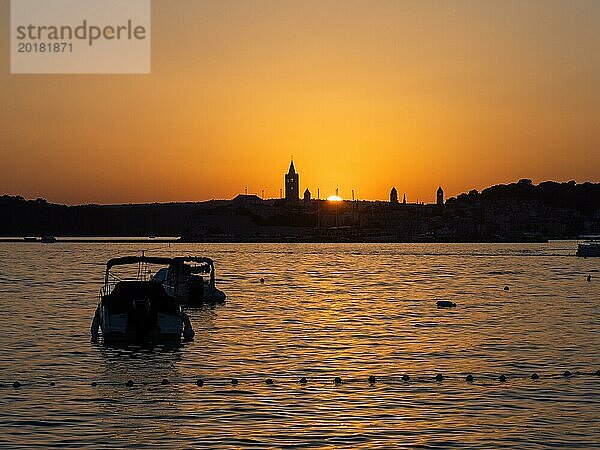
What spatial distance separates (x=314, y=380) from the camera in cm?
3153

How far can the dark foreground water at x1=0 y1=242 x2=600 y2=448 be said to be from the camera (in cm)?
2352

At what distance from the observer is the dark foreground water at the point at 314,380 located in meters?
23.5

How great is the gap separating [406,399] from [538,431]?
17.0ft

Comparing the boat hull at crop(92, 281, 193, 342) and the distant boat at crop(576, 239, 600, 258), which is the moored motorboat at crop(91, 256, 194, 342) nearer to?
the boat hull at crop(92, 281, 193, 342)

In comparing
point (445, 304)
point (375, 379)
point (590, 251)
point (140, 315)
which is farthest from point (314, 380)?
point (590, 251)

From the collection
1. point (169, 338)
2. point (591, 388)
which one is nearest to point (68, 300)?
point (169, 338)

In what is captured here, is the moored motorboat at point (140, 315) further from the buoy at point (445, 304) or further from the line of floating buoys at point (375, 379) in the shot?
the buoy at point (445, 304)

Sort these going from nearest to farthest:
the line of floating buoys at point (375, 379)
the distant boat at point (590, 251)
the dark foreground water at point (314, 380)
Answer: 1. the dark foreground water at point (314, 380)
2. the line of floating buoys at point (375, 379)
3. the distant boat at point (590, 251)

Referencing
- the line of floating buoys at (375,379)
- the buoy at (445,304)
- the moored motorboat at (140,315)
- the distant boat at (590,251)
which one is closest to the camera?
the line of floating buoys at (375,379)

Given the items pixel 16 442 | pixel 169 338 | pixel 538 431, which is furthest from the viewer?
pixel 169 338

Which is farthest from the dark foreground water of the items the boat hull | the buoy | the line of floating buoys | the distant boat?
the distant boat

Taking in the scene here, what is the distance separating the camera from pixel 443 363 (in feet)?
118

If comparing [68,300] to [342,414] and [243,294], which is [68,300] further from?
[342,414]

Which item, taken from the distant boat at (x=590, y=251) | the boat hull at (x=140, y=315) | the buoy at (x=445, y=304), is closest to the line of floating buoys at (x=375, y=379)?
the boat hull at (x=140, y=315)
